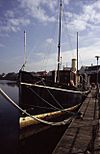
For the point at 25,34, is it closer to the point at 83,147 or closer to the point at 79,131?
the point at 79,131

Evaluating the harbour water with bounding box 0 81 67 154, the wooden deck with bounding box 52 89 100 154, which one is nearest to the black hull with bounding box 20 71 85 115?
the harbour water with bounding box 0 81 67 154

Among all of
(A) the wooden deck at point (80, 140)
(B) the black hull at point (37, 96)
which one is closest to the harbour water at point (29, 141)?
(B) the black hull at point (37, 96)

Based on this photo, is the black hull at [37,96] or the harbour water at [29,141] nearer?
the harbour water at [29,141]

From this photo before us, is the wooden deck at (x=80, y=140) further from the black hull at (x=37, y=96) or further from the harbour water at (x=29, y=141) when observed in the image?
the black hull at (x=37, y=96)

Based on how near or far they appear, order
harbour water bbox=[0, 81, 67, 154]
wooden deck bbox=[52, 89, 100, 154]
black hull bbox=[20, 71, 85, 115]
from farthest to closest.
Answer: black hull bbox=[20, 71, 85, 115], harbour water bbox=[0, 81, 67, 154], wooden deck bbox=[52, 89, 100, 154]

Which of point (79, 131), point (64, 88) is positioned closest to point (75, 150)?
point (79, 131)

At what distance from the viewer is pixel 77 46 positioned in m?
38.2

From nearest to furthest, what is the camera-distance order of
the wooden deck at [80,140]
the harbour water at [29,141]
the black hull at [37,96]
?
the wooden deck at [80,140] → the harbour water at [29,141] → the black hull at [37,96]

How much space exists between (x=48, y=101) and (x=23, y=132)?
316 centimetres

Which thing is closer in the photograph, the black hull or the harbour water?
the harbour water

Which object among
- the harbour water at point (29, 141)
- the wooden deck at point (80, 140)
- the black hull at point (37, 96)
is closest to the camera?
the wooden deck at point (80, 140)

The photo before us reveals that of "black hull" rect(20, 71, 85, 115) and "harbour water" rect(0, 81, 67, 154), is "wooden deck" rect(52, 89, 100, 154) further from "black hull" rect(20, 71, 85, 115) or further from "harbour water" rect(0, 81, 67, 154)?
"black hull" rect(20, 71, 85, 115)

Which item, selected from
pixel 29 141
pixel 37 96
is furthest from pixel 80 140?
pixel 37 96

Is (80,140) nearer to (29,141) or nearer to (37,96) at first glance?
(29,141)
